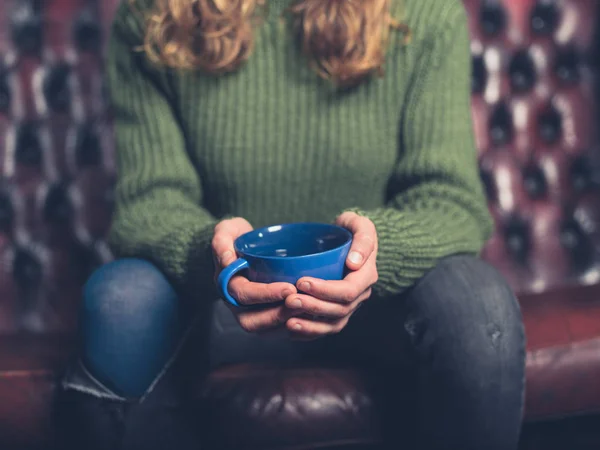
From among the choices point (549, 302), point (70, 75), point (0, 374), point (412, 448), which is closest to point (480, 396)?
point (412, 448)

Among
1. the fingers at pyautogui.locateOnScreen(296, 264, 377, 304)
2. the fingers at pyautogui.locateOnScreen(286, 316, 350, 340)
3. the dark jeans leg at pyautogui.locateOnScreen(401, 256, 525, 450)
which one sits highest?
the fingers at pyautogui.locateOnScreen(296, 264, 377, 304)

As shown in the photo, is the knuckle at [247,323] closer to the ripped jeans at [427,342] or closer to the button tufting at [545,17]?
the ripped jeans at [427,342]

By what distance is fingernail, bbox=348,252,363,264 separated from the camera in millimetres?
566

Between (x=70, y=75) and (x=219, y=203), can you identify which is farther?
(x=70, y=75)

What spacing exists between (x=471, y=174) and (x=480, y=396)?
29cm

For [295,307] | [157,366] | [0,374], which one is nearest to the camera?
[295,307]

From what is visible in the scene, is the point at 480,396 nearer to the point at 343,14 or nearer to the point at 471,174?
the point at 471,174

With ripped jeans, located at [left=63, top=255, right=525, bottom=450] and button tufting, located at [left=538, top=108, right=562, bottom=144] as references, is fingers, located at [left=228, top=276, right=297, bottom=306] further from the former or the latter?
→ button tufting, located at [left=538, top=108, right=562, bottom=144]

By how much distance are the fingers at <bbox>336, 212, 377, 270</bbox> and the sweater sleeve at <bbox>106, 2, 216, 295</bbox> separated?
16 centimetres

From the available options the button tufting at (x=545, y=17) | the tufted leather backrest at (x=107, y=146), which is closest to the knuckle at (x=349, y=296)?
the tufted leather backrest at (x=107, y=146)

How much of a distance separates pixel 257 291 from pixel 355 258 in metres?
0.09

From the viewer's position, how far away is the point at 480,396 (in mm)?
621

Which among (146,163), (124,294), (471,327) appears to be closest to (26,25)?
(146,163)

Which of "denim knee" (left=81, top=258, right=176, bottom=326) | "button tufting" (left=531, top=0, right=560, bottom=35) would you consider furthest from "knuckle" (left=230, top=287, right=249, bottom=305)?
"button tufting" (left=531, top=0, right=560, bottom=35)
